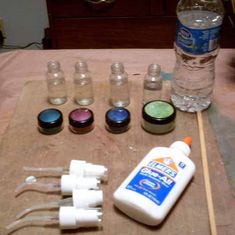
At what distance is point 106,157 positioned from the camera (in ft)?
2.29

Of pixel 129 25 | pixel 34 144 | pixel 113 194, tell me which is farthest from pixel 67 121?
pixel 129 25

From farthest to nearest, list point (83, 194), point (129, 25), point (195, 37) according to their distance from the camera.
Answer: point (129, 25)
point (195, 37)
point (83, 194)

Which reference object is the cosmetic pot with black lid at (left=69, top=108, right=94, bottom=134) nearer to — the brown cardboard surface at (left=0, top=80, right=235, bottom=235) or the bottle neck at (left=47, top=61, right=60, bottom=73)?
the brown cardboard surface at (left=0, top=80, right=235, bottom=235)

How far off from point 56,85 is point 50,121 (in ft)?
0.48

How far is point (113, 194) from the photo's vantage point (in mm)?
609

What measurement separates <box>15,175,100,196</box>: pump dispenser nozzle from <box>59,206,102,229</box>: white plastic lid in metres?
0.04

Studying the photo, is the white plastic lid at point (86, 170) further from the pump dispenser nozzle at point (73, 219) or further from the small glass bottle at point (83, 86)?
the small glass bottle at point (83, 86)

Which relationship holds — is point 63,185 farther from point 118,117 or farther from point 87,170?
point 118,117

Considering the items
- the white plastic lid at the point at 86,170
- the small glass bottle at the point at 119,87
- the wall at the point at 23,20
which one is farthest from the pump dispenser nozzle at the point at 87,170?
the wall at the point at 23,20

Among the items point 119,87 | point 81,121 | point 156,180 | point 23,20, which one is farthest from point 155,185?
point 23,20

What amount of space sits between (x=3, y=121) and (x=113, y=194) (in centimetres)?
33

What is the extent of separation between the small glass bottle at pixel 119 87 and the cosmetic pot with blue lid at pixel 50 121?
0.14 metres

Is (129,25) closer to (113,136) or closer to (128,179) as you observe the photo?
(113,136)

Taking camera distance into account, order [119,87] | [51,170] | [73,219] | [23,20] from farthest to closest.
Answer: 1. [23,20]
2. [119,87]
3. [51,170]
4. [73,219]
